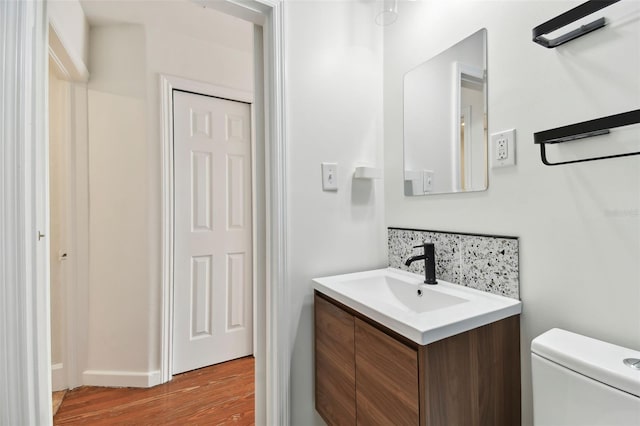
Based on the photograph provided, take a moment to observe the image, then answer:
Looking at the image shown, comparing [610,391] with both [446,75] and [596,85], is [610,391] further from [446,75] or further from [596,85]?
[446,75]

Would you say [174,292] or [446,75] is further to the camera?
[174,292]

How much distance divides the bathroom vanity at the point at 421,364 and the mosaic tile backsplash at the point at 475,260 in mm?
53

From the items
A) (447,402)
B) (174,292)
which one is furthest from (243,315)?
(447,402)

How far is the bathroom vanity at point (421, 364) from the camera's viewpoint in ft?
2.56

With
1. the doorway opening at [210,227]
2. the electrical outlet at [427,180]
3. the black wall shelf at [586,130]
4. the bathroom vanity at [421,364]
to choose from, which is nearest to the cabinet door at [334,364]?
the bathroom vanity at [421,364]

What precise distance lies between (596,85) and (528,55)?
23cm

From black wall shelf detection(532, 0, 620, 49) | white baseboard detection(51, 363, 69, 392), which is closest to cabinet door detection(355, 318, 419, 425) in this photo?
black wall shelf detection(532, 0, 620, 49)

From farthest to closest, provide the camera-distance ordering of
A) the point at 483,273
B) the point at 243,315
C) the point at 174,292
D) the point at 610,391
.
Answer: the point at 243,315, the point at 174,292, the point at 483,273, the point at 610,391

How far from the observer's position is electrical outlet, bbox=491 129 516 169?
3.25 ft

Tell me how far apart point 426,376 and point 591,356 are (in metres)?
0.38

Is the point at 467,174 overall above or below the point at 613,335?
above

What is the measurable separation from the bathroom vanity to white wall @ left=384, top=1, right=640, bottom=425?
0.38ft

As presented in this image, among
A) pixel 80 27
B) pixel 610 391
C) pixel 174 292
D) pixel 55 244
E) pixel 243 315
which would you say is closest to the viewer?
pixel 610 391

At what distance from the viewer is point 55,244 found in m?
1.88
